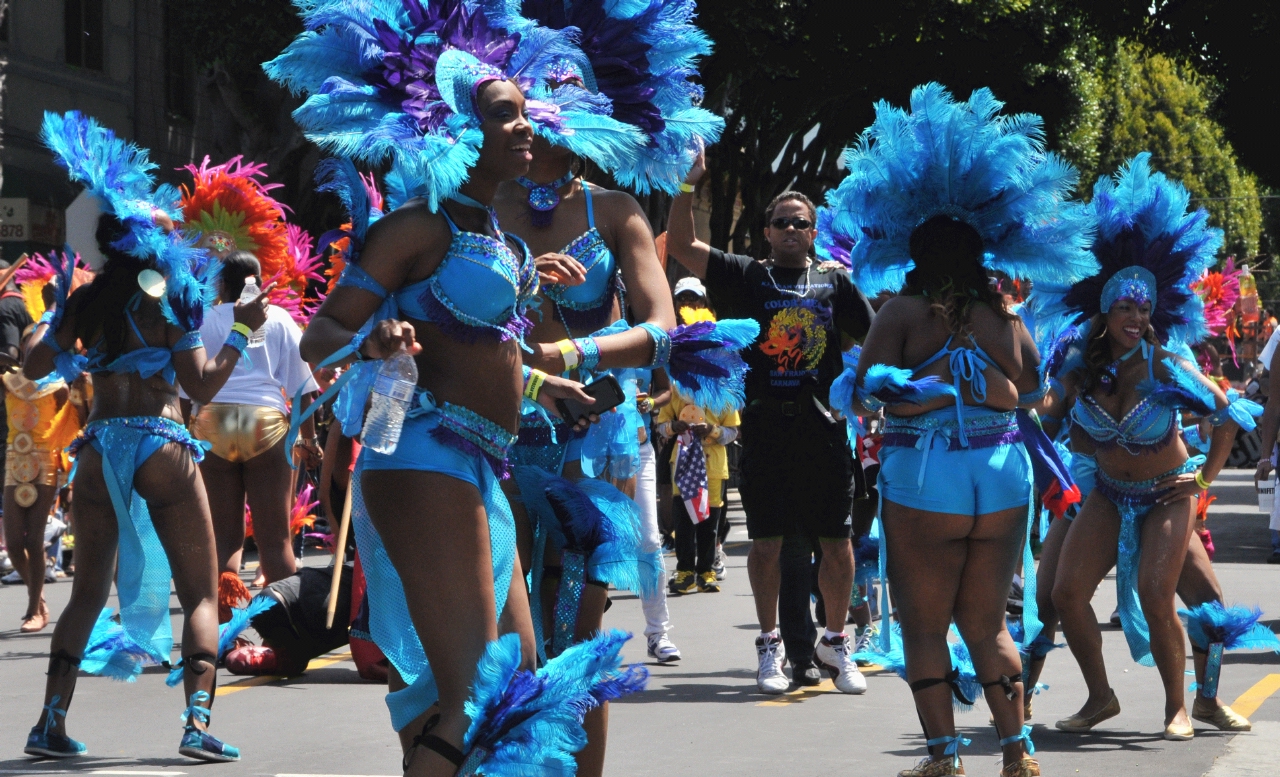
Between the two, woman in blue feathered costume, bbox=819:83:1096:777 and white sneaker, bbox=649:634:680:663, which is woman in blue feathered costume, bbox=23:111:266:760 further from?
white sneaker, bbox=649:634:680:663

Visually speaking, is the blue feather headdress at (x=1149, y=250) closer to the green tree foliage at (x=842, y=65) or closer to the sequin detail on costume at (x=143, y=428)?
the sequin detail on costume at (x=143, y=428)

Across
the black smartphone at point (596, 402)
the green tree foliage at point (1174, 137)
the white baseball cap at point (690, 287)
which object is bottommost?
the black smartphone at point (596, 402)

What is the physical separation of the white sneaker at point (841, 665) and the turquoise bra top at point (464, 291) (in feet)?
13.3

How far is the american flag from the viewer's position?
11.1 m

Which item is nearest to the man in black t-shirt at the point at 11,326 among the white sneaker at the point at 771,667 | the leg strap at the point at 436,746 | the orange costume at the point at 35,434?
the orange costume at the point at 35,434

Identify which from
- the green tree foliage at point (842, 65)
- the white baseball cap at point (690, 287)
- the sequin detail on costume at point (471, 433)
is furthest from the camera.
Result: the green tree foliage at point (842, 65)

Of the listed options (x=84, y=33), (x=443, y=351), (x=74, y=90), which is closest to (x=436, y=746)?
(x=443, y=351)

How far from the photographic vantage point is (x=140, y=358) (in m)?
6.16

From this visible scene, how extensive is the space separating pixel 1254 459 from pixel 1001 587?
76.7 ft

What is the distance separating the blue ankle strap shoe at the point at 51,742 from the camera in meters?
6.02

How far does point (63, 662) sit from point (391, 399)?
3.02 metres

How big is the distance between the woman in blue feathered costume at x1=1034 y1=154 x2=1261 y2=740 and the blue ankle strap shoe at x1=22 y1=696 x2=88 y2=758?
148 inches

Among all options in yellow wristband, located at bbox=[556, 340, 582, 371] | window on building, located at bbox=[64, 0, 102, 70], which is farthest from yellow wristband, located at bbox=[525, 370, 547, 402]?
window on building, located at bbox=[64, 0, 102, 70]

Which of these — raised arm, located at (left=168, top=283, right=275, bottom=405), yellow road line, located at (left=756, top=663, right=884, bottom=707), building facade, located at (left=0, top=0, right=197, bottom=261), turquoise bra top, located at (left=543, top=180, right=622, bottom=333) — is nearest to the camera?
turquoise bra top, located at (left=543, top=180, right=622, bottom=333)
